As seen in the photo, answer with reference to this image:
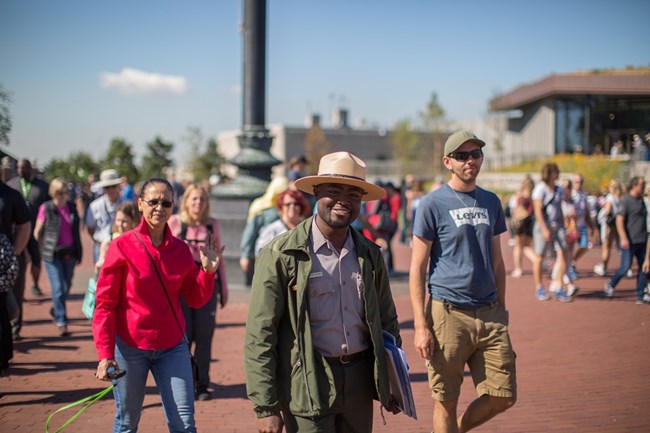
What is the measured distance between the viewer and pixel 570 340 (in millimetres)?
7992

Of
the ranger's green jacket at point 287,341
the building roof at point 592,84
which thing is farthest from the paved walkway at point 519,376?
the building roof at point 592,84

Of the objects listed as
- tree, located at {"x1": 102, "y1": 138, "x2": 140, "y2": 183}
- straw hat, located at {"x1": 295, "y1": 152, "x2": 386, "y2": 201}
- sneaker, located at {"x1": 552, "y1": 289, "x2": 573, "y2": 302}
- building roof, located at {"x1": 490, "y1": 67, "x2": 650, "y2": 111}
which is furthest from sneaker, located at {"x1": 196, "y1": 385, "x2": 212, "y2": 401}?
tree, located at {"x1": 102, "y1": 138, "x2": 140, "y2": 183}

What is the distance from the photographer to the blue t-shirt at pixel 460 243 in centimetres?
411

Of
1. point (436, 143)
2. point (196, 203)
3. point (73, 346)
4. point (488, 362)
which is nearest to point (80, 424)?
point (196, 203)

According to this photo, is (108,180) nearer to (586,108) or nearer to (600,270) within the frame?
(600,270)

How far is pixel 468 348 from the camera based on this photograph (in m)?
4.13

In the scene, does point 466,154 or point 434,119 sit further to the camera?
point 434,119

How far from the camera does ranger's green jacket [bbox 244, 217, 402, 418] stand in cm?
288

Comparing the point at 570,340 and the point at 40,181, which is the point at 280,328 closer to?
the point at 570,340

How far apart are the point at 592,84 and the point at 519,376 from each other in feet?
120

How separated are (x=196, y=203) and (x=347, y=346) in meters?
3.11

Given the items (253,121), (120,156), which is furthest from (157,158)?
(253,121)

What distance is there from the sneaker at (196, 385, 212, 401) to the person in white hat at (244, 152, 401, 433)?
2.96 meters

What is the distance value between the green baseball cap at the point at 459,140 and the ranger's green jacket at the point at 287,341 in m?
1.46
